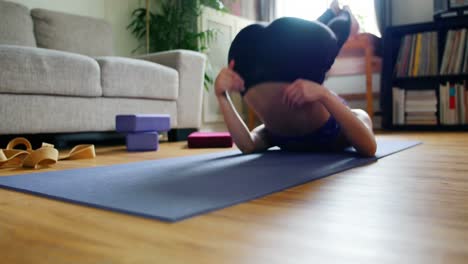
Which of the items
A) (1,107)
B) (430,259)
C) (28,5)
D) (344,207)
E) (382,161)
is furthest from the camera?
(28,5)

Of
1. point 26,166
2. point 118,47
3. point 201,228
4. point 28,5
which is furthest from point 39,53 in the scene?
point 201,228

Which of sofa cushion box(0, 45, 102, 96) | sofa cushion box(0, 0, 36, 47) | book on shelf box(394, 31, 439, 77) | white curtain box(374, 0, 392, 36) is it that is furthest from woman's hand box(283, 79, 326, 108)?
white curtain box(374, 0, 392, 36)

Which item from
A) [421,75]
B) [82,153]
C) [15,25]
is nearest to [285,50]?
[82,153]

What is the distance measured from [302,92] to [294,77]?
0.05 metres

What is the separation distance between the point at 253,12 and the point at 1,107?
2.95 m

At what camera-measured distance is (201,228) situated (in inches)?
21.7

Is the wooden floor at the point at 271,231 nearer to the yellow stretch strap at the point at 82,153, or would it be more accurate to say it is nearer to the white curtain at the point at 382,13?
the yellow stretch strap at the point at 82,153

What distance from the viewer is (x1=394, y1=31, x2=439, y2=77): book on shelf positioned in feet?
10.7

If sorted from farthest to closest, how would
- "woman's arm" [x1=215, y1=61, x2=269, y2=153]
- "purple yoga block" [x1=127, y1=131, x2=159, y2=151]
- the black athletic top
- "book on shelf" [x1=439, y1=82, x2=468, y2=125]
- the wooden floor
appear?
"book on shelf" [x1=439, y1=82, x2=468, y2=125] → "purple yoga block" [x1=127, y1=131, x2=159, y2=151] → "woman's arm" [x1=215, y1=61, x2=269, y2=153] → the black athletic top → the wooden floor

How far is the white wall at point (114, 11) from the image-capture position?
9.61 feet

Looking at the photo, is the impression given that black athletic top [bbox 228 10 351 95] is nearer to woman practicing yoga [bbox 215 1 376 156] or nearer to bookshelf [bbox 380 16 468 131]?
woman practicing yoga [bbox 215 1 376 156]

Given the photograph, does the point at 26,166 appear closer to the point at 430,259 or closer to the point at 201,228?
the point at 201,228

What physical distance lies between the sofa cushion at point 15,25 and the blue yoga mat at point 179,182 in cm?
155

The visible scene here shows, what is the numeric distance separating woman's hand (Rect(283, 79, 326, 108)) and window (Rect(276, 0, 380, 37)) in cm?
261
